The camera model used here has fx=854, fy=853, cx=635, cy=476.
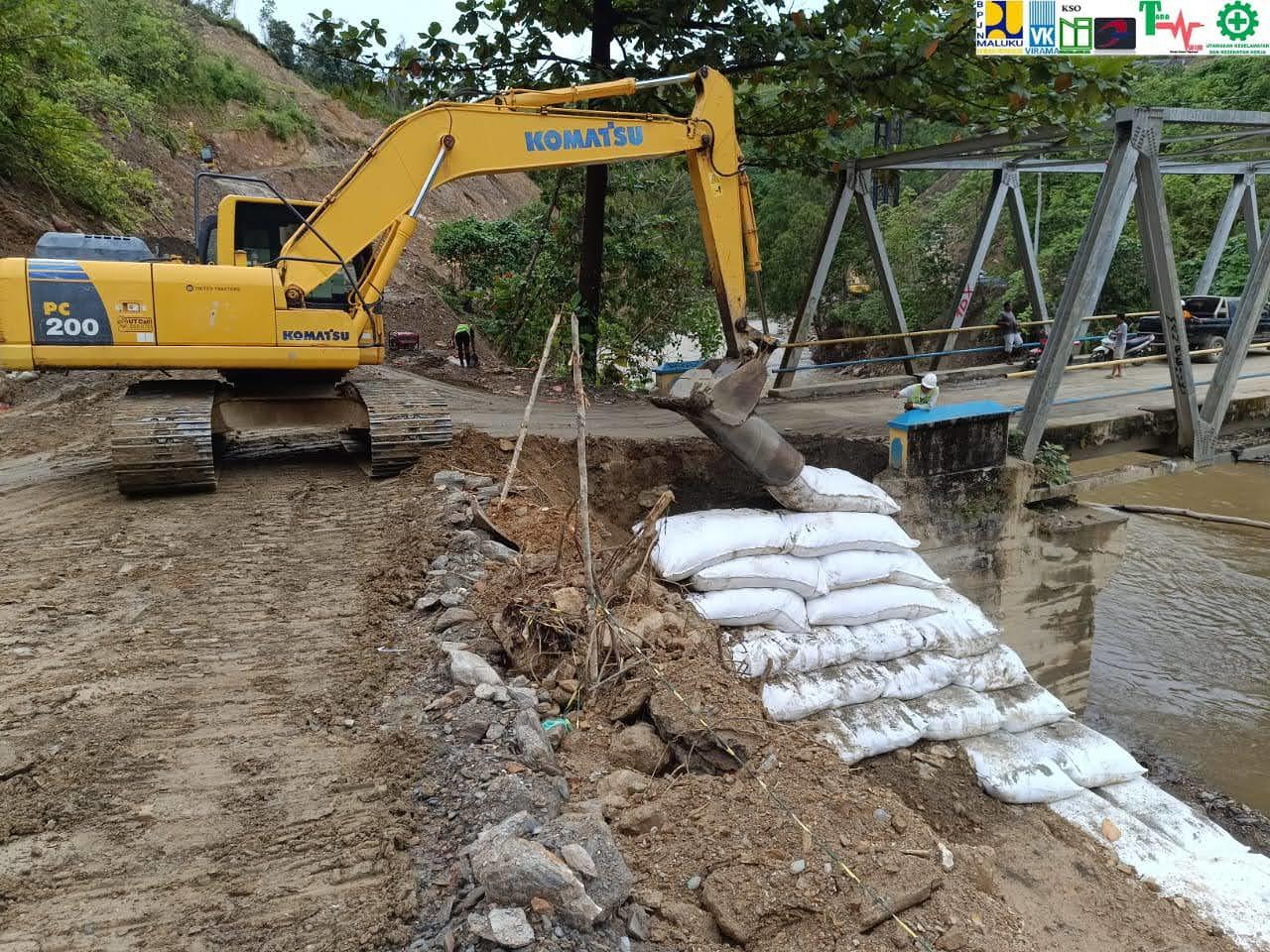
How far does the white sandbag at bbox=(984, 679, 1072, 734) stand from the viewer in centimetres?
543

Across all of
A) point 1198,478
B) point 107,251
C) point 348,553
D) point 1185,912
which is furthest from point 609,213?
point 1198,478

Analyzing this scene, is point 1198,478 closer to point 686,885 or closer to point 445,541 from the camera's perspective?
point 445,541

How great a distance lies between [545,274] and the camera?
1301cm

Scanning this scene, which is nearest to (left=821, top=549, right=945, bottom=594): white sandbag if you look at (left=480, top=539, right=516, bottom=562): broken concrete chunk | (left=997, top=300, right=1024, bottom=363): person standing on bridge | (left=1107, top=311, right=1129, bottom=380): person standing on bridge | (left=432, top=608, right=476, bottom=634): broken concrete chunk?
(left=480, top=539, right=516, bottom=562): broken concrete chunk

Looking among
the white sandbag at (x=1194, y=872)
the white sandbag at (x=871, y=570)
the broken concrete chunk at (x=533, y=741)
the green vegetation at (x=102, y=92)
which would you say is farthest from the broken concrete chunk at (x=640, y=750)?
the green vegetation at (x=102, y=92)

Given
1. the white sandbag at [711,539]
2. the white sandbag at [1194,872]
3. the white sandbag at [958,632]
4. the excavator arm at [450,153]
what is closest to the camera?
the white sandbag at [1194,872]

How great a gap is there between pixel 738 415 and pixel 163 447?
4.18m

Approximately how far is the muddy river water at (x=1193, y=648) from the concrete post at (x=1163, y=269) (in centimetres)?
193

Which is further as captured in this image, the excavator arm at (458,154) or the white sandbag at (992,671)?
the excavator arm at (458,154)

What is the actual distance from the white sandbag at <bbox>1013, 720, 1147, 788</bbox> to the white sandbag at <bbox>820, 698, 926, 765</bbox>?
33.9 inches

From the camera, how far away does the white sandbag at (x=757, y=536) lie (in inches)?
207

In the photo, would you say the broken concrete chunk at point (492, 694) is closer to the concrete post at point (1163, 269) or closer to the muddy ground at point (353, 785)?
the muddy ground at point (353, 785)

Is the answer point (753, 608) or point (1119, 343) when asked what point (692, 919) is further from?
point (1119, 343)

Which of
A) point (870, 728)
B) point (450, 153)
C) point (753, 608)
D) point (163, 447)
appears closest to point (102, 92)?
point (450, 153)
